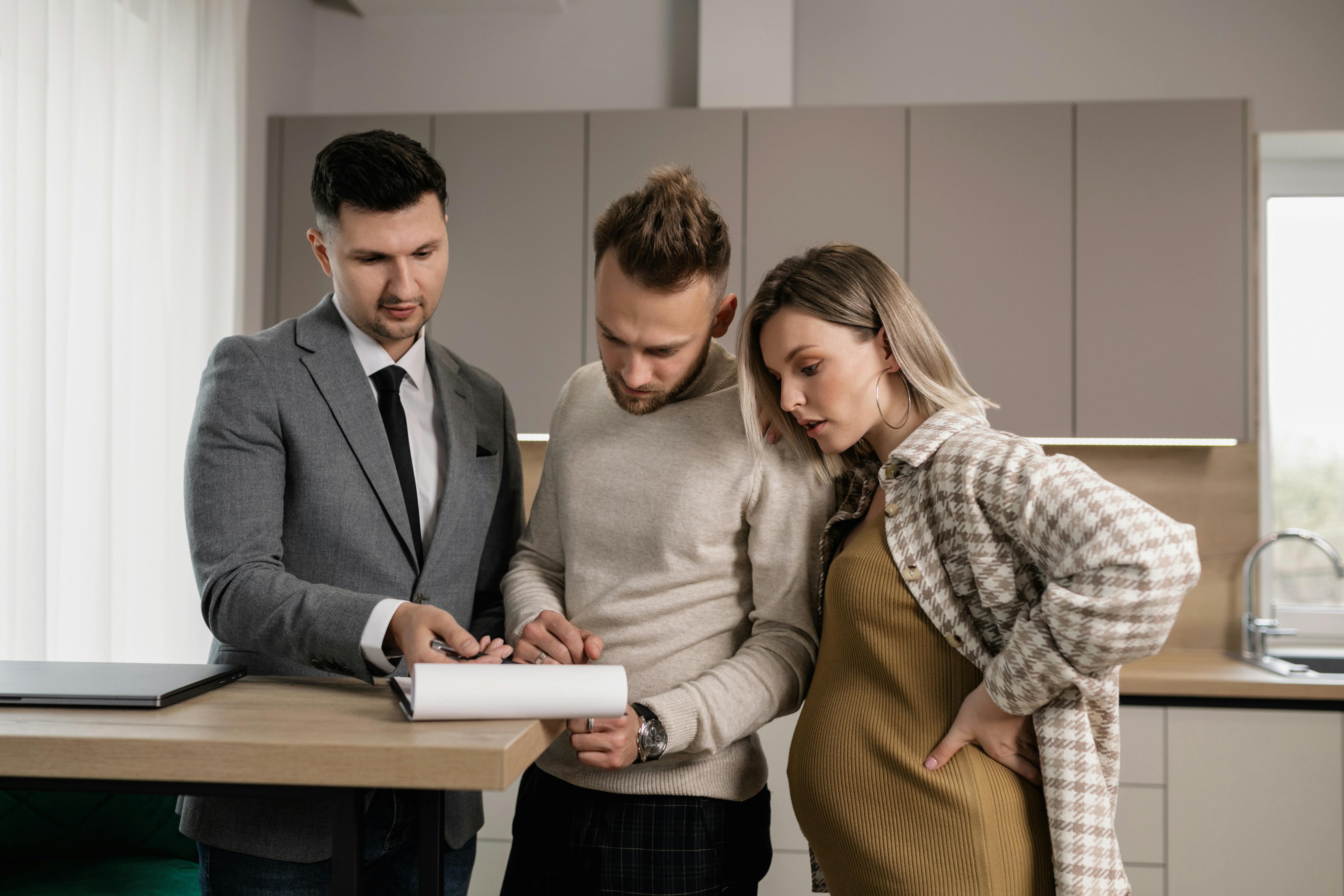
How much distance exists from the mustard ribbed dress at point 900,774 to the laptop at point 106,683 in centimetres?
69

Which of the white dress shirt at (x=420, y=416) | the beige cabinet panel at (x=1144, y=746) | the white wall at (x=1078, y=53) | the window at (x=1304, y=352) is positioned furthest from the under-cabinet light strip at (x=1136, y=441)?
the white dress shirt at (x=420, y=416)

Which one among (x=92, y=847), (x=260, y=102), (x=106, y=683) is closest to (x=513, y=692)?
(x=106, y=683)

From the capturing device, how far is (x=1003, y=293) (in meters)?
2.82

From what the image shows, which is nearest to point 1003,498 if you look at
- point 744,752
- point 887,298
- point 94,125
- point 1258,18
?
point 887,298

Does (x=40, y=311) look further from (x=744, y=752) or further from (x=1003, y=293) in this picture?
(x=1003, y=293)

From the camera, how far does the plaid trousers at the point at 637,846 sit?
49.6 inches

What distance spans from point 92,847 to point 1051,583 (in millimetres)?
1690

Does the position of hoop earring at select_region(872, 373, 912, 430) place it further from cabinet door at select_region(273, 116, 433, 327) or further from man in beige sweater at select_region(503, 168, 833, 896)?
cabinet door at select_region(273, 116, 433, 327)

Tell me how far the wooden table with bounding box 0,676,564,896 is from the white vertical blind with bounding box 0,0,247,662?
1315 millimetres

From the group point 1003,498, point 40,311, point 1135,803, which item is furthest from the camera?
point 1135,803

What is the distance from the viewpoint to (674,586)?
4.32 feet

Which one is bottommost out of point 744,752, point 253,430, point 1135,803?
point 1135,803

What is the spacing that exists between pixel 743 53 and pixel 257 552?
2388 millimetres

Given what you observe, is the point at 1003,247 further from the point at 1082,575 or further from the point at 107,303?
the point at 107,303
